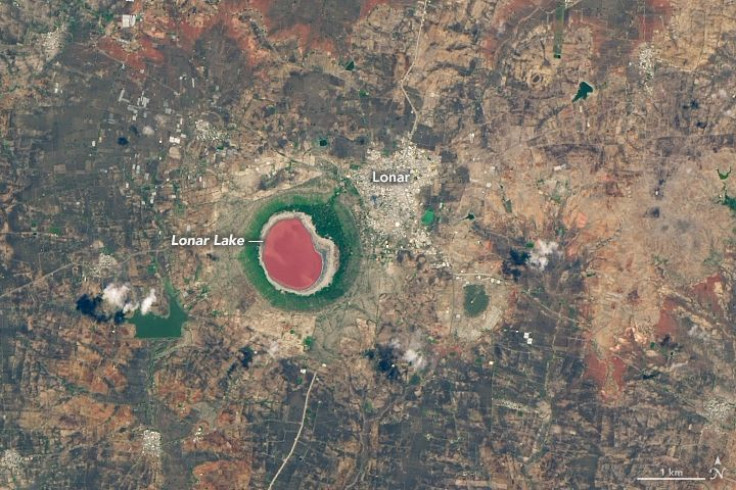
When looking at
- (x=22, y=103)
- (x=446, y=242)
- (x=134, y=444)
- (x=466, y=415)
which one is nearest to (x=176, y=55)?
(x=22, y=103)

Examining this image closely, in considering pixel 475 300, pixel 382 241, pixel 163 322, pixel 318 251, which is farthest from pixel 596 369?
pixel 163 322

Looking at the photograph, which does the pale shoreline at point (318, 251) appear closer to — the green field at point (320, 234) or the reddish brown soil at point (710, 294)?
the green field at point (320, 234)

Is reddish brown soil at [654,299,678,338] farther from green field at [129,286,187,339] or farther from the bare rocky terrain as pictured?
green field at [129,286,187,339]

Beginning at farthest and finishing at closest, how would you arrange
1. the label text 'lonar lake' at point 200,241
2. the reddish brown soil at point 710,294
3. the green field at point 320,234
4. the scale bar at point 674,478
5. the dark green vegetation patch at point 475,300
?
1. the green field at point 320,234
2. the label text 'lonar lake' at point 200,241
3. the dark green vegetation patch at point 475,300
4. the reddish brown soil at point 710,294
5. the scale bar at point 674,478

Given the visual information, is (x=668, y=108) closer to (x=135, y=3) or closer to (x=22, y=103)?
(x=135, y=3)

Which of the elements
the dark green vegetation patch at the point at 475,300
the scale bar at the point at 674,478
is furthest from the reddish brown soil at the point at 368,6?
the scale bar at the point at 674,478

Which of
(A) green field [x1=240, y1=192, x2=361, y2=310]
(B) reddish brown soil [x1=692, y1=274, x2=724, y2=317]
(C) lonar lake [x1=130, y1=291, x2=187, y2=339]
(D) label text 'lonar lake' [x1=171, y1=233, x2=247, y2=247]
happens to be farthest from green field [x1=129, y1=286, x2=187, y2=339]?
(B) reddish brown soil [x1=692, y1=274, x2=724, y2=317]

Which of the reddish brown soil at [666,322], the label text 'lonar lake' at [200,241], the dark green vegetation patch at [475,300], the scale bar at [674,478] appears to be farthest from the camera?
the label text 'lonar lake' at [200,241]
